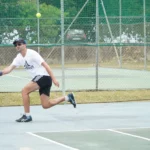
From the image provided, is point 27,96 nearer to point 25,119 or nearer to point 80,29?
point 25,119

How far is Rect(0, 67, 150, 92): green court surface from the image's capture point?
2189 centimetres

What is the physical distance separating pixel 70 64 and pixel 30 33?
304cm

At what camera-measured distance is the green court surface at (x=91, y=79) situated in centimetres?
2189

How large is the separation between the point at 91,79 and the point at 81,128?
12.2 metres

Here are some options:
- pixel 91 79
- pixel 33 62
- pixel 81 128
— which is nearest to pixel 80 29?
pixel 91 79

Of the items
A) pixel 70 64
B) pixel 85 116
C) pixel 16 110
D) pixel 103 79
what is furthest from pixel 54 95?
pixel 70 64

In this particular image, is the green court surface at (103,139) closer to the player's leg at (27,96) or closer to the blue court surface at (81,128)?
the blue court surface at (81,128)

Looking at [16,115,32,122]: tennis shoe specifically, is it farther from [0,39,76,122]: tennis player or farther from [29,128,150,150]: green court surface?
[29,128,150,150]: green court surface

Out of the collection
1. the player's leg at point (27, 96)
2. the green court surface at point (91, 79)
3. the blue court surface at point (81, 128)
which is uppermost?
the player's leg at point (27, 96)

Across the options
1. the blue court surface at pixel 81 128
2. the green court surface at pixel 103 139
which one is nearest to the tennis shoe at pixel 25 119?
the blue court surface at pixel 81 128

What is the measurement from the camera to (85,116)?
A: 15.6m

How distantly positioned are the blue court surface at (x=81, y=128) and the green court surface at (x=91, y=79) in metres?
3.77

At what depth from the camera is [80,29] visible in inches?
1030

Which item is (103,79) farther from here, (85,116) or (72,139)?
(72,139)
